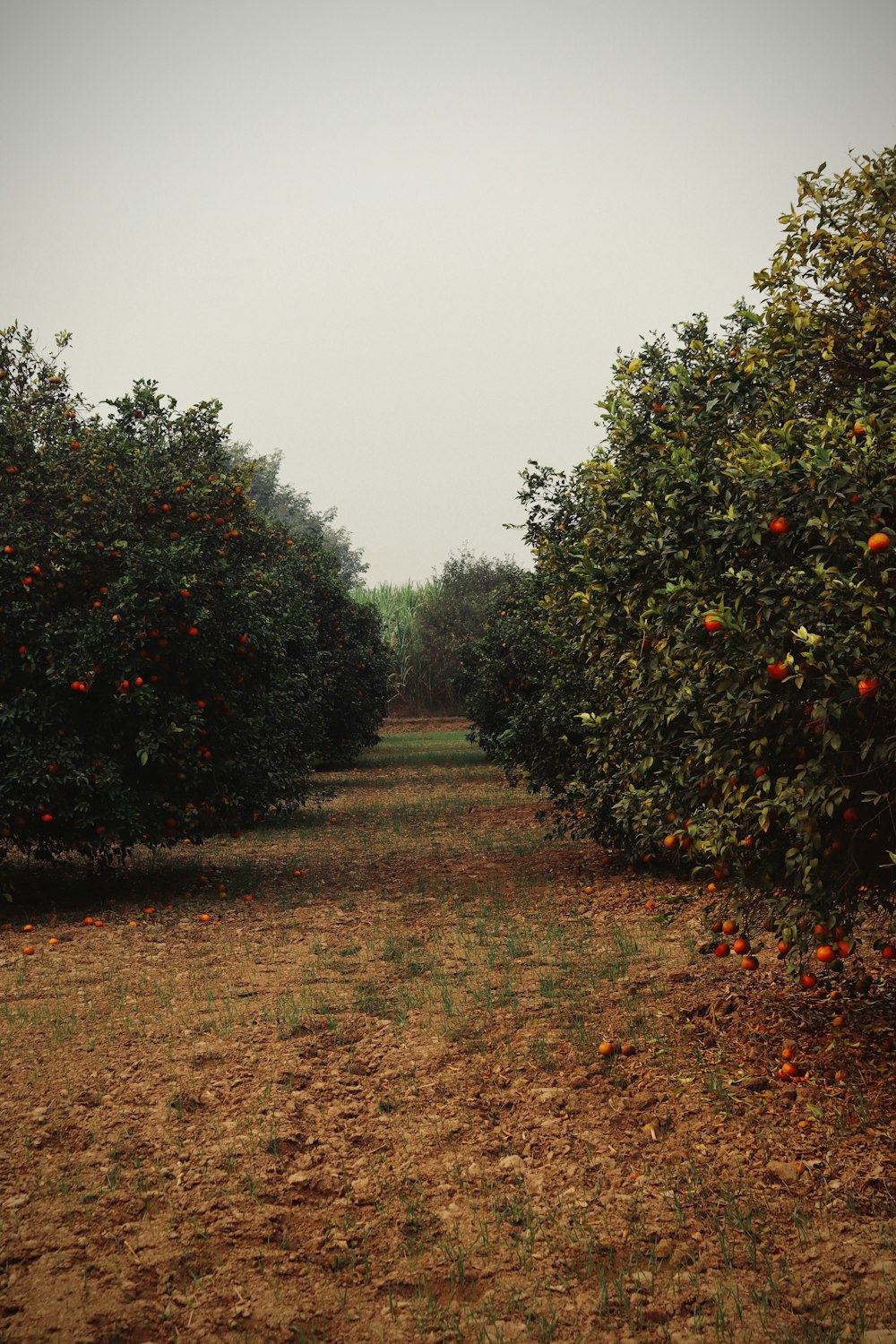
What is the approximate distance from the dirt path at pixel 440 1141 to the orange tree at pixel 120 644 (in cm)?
133

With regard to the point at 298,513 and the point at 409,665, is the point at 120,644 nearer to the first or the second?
the point at 409,665

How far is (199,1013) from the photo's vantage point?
21.3ft

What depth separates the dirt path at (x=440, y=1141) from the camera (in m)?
3.42

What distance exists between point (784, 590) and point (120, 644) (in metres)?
6.18

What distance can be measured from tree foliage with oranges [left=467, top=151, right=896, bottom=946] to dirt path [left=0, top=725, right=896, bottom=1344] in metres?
1.10

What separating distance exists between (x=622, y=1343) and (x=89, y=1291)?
6.03 feet

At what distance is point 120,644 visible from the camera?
8742mm

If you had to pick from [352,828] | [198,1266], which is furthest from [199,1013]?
[352,828]

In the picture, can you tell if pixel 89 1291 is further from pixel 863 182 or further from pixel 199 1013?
pixel 863 182

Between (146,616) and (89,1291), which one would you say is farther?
(146,616)

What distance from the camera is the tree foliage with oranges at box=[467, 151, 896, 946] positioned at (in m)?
4.04

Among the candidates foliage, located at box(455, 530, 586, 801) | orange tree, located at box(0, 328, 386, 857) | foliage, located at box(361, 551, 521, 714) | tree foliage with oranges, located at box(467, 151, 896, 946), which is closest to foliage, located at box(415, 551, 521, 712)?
foliage, located at box(361, 551, 521, 714)

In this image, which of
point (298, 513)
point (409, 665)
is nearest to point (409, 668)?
point (409, 665)

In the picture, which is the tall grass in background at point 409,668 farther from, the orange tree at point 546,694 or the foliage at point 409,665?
the orange tree at point 546,694
